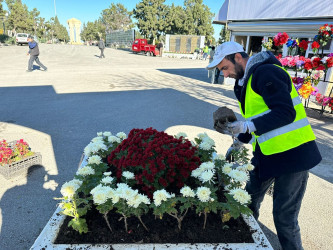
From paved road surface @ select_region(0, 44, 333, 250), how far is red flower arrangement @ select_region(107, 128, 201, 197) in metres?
1.33

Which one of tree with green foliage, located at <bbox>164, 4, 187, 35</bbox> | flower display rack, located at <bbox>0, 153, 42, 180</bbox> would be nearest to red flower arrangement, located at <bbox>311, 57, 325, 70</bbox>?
flower display rack, located at <bbox>0, 153, 42, 180</bbox>

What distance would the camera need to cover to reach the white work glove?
5.74 ft

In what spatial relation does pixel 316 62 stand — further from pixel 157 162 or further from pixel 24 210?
pixel 24 210

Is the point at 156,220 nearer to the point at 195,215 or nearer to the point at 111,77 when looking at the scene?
the point at 195,215

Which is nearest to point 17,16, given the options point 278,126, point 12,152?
point 12,152

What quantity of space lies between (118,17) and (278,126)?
77.7m

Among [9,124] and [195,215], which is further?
[9,124]

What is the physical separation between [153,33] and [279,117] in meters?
52.9

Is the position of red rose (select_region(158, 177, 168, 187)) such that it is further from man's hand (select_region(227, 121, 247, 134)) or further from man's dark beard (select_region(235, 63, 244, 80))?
man's dark beard (select_region(235, 63, 244, 80))

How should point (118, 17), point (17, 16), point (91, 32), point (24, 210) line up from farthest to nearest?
1. point (91, 32)
2. point (118, 17)
3. point (17, 16)
4. point (24, 210)

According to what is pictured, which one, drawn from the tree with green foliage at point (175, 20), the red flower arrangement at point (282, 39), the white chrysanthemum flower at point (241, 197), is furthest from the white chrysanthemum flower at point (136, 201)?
the tree with green foliage at point (175, 20)

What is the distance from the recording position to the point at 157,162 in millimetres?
1881

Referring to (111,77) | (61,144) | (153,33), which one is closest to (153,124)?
(61,144)

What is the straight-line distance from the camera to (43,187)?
3279mm
